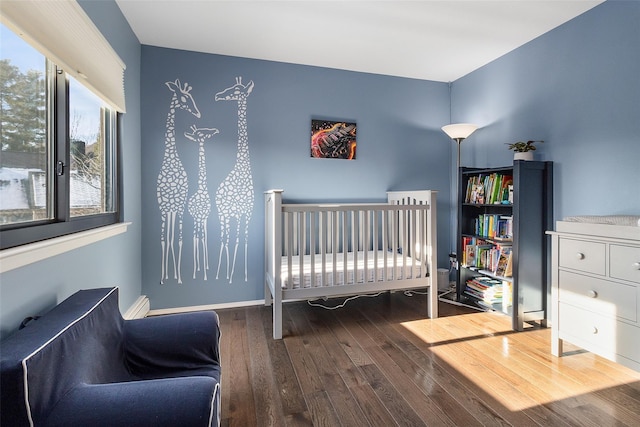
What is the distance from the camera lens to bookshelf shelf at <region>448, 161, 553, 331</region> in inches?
94.3

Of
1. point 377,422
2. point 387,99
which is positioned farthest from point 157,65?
point 377,422

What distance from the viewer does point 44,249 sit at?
1.16 meters

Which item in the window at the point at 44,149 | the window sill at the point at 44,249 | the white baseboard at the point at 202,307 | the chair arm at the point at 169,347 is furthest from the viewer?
the white baseboard at the point at 202,307

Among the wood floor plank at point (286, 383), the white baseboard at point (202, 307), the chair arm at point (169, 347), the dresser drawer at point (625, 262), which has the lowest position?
the wood floor plank at point (286, 383)

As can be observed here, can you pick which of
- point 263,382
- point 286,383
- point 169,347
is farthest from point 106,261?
point 286,383

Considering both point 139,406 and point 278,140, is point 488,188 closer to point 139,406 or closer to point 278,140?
point 278,140

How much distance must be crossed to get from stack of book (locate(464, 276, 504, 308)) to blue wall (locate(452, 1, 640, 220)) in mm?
763

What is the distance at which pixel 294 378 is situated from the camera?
1737 mm

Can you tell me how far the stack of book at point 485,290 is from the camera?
2.72 meters

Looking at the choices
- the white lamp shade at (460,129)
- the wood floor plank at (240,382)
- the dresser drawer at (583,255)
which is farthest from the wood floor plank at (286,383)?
the white lamp shade at (460,129)

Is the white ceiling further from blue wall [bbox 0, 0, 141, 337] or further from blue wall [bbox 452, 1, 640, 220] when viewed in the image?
blue wall [bbox 0, 0, 141, 337]

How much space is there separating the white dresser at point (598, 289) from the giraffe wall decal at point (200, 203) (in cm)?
265

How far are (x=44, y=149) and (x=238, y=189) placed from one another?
1562 mm

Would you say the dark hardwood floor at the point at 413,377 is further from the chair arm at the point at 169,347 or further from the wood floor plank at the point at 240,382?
the chair arm at the point at 169,347
